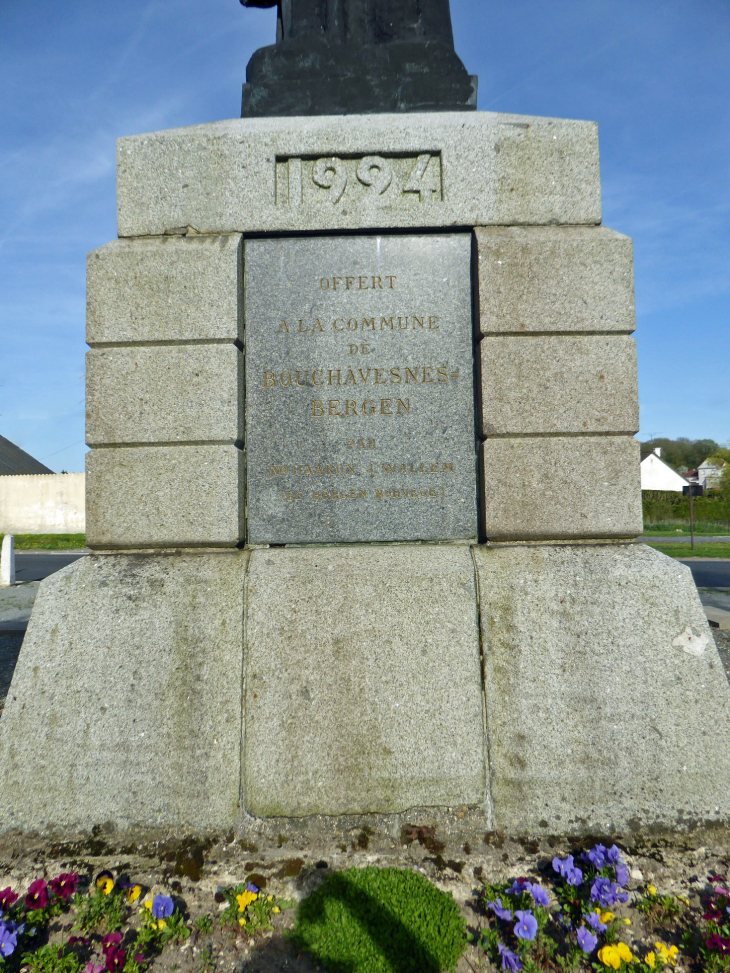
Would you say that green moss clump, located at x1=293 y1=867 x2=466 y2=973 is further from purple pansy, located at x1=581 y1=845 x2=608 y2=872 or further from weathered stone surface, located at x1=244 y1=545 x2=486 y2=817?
purple pansy, located at x1=581 y1=845 x2=608 y2=872

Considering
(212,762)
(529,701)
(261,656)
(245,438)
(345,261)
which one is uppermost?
(345,261)

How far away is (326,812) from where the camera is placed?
111 inches

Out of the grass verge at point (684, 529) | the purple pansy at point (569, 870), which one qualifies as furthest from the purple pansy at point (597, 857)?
the grass verge at point (684, 529)

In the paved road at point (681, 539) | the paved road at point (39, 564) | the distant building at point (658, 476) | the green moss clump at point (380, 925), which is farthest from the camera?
the distant building at point (658, 476)

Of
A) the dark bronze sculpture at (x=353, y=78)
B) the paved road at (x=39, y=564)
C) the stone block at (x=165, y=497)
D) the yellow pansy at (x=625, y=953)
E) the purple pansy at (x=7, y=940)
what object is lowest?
the paved road at (x=39, y=564)

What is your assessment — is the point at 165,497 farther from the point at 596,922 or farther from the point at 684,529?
the point at 684,529

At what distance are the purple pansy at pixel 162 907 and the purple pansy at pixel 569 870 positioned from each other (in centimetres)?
147

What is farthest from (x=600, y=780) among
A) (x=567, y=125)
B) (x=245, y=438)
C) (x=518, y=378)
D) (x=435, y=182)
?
(x=567, y=125)

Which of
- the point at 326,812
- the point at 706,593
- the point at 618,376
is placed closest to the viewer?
the point at 326,812

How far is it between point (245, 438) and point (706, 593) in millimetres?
8290

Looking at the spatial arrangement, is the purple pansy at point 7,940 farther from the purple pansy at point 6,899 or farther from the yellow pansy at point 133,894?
the yellow pansy at point 133,894

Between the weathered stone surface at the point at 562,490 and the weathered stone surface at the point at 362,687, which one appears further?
the weathered stone surface at the point at 562,490

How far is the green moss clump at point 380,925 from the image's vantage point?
6.84 ft

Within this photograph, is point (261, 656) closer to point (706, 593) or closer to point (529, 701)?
point (529, 701)
